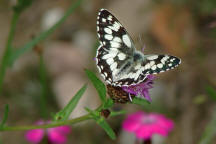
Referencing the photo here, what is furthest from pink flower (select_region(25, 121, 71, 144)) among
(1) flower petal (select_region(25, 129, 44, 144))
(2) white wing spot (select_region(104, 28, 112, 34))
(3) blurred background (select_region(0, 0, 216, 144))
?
(2) white wing spot (select_region(104, 28, 112, 34))

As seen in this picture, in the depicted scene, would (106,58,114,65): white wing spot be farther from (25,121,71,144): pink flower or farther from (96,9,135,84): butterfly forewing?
(25,121,71,144): pink flower

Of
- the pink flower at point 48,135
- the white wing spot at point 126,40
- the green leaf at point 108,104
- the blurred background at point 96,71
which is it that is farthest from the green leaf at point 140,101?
the blurred background at point 96,71

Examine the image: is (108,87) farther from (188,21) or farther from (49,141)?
(188,21)

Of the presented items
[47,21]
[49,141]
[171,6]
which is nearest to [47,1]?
[47,21]

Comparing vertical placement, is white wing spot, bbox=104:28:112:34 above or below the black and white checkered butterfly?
above

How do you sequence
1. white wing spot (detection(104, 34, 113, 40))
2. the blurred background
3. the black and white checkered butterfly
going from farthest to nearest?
the blurred background → white wing spot (detection(104, 34, 113, 40)) → the black and white checkered butterfly

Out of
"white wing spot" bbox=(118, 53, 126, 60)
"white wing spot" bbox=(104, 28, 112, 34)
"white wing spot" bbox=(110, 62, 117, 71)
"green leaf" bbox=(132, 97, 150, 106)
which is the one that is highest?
"white wing spot" bbox=(104, 28, 112, 34)
